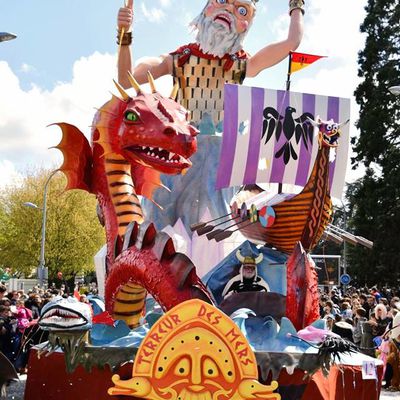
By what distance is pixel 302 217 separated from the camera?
7.04m

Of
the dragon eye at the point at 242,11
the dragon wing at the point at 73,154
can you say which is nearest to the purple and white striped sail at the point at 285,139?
the dragon eye at the point at 242,11

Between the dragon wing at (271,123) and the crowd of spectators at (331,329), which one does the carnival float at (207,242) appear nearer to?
the dragon wing at (271,123)

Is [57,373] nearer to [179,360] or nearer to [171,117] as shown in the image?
[179,360]

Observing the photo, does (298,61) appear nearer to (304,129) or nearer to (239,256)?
(304,129)

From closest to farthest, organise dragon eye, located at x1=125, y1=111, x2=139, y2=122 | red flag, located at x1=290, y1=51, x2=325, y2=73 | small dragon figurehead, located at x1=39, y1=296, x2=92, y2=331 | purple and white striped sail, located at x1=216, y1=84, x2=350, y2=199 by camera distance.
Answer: small dragon figurehead, located at x1=39, y1=296, x2=92, y2=331 < dragon eye, located at x1=125, y1=111, x2=139, y2=122 < purple and white striped sail, located at x1=216, y1=84, x2=350, y2=199 < red flag, located at x1=290, y1=51, x2=325, y2=73

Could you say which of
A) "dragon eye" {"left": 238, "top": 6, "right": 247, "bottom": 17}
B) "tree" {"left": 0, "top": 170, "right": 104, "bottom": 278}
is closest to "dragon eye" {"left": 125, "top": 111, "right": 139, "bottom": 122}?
"dragon eye" {"left": 238, "top": 6, "right": 247, "bottom": 17}

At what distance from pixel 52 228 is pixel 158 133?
92.9ft

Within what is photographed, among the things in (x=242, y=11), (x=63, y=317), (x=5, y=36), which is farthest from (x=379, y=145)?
(x=63, y=317)

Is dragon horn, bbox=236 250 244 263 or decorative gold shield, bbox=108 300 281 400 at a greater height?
dragon horn, bbox=236 250 244 263

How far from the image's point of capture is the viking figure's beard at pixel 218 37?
858 centimetres

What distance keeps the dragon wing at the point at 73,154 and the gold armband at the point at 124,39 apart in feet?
5.24

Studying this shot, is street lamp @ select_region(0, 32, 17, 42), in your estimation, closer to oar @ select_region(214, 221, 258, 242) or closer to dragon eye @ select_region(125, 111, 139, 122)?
dragon eye @ select_region(125, 111, 139, 122)

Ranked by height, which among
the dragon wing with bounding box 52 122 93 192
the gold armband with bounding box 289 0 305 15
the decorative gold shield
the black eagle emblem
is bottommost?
the decorative gold shield

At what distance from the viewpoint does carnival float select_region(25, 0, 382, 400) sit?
14.6 ft
